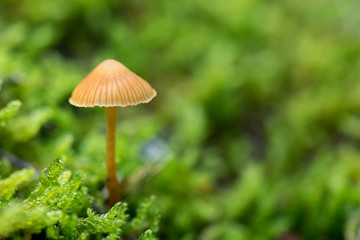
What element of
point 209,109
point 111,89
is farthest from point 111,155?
point 209,109

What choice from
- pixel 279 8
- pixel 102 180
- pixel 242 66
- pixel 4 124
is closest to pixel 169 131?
pixel 242 66

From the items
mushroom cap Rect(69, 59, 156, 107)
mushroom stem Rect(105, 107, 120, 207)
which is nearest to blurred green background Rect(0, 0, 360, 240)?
mushroom stem Rect(105, 107, 120, 207)

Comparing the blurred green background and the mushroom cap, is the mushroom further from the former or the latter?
the blurred green background

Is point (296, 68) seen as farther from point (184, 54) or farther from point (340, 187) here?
point (340, 187)

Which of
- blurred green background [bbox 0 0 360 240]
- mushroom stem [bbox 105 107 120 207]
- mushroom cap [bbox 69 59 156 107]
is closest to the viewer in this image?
mushroom cap [bbox 69 59 156 107]

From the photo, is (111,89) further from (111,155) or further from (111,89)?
(111,155)

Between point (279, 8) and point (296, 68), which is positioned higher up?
point (279, 8)

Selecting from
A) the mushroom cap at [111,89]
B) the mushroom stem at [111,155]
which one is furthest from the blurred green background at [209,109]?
the mushroom cap at [111,89]
